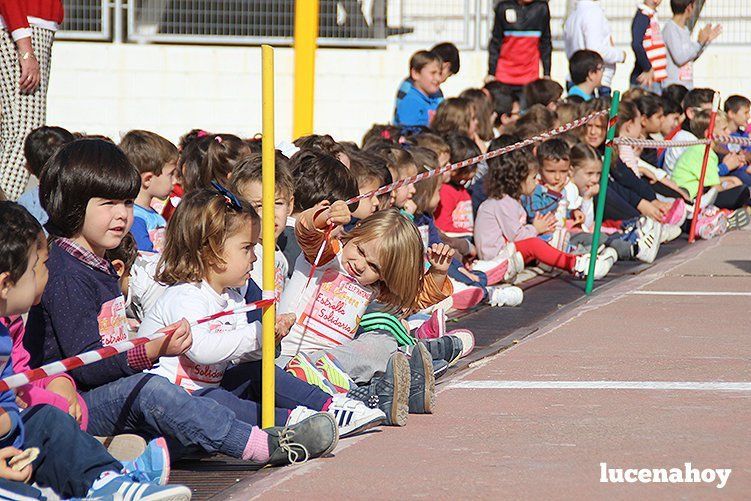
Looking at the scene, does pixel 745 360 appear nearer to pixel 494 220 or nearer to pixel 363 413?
pixel 363 413

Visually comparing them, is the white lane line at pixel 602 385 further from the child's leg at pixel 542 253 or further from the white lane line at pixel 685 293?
the child's leg at pixel 542 253

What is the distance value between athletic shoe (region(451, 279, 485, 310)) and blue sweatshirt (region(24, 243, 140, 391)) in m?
4.06

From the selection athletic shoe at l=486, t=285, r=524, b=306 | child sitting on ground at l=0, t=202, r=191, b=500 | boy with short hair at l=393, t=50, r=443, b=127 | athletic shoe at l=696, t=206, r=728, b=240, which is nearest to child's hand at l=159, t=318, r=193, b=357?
child sitting on ground at l=0, t=202, r=191, b=500

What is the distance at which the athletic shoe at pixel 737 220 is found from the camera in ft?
45.9

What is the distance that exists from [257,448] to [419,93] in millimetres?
8492

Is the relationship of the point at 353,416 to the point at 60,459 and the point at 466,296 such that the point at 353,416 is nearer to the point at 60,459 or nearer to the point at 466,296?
the point at 60,459

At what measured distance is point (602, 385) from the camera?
6.25m

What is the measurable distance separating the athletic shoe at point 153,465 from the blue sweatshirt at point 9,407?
0.40 meters

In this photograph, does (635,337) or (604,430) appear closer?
(604,430)

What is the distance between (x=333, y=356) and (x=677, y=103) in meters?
10.2

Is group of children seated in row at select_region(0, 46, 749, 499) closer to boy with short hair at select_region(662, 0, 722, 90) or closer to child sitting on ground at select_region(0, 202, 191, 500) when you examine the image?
child sitting on ground at select_region(0, 202, 191, 500)

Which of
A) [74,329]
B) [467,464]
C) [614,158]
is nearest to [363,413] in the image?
[467,464]

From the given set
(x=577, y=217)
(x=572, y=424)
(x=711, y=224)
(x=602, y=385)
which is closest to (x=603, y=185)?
(x=577, y=217)

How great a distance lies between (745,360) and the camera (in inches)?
269
